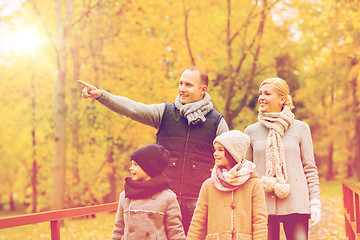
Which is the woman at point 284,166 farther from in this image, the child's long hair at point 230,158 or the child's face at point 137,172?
the child's face at point 137,172

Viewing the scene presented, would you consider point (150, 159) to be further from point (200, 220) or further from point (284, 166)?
point (284, 166)

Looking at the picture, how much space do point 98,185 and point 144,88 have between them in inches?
226

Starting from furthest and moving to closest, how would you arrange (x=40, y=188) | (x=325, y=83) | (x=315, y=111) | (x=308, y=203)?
(x=315, y=111)
(x=325, y=83)
(x=40, y=188)
(x=308, y=203)

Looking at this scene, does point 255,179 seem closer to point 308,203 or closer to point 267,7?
point 308,203

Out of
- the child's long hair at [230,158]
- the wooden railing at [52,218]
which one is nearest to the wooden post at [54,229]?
the wooden railing at [52,218]

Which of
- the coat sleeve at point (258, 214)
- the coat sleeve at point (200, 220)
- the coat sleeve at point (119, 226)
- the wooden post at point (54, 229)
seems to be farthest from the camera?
the wooden post at point (54, 229)

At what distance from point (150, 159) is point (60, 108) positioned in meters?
12.3

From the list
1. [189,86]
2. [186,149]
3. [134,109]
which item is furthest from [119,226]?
[189,86]

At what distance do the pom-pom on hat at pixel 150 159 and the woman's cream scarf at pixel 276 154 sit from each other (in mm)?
910

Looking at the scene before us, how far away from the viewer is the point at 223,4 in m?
17.8

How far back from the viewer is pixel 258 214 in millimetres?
3404

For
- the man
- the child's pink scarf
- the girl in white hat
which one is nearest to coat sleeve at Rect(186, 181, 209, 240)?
the girl in white hat

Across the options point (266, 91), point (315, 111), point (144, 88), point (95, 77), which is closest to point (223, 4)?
point (144, 88)

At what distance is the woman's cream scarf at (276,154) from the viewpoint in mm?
4105
